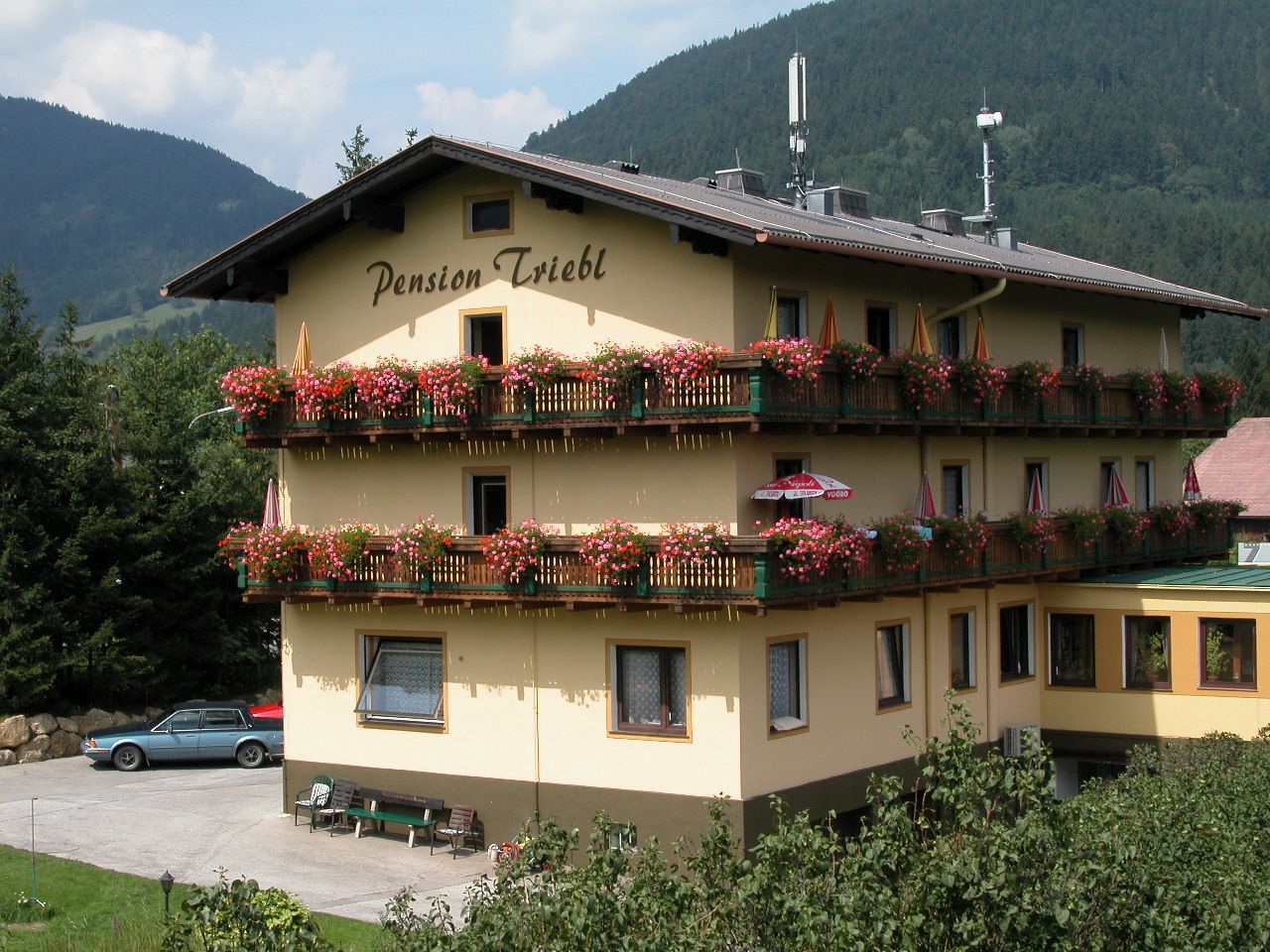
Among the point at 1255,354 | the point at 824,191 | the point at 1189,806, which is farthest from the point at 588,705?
the point at 1255,354

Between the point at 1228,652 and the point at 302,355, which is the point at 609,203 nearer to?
the point at 302,355

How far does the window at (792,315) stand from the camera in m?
28.2

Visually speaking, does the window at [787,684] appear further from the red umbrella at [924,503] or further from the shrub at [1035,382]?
the shrub at [1035,382]

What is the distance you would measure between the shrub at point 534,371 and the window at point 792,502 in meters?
3.84

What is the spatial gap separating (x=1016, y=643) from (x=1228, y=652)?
3.99 m

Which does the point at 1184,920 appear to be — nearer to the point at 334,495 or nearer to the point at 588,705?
the point at 588,705

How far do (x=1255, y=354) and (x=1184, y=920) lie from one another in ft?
383

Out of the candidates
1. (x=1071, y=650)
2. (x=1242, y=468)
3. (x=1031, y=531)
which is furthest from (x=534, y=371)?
(x=1242, y=468)

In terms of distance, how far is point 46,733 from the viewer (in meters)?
38.6

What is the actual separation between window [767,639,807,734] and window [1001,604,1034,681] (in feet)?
23.3

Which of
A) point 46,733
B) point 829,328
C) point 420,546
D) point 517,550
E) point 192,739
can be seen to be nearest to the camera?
point 517,550

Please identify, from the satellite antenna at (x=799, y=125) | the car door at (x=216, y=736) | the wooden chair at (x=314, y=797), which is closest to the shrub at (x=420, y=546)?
the wooden chair at (x=314, y=797)

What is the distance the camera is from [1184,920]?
1377 centimetres

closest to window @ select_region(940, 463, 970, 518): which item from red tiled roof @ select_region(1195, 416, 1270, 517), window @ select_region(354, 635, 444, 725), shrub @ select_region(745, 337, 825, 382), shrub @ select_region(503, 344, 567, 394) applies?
shrub @ select_region(745, 337, 825, 382)
